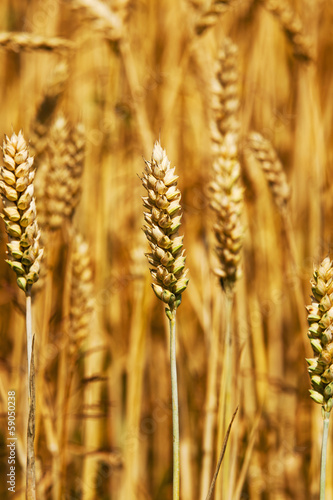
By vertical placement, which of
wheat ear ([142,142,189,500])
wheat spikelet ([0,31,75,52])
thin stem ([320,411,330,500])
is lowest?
thin stem ([320,411,330,500])

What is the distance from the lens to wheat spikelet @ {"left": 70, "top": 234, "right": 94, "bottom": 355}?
0.77 meters

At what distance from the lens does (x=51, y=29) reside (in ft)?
4.51

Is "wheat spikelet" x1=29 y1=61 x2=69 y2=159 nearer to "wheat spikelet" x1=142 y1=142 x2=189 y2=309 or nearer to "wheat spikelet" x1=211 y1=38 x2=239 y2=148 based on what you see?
"wheat spikelet" x1=211 y1=38 x2=239 y2=148

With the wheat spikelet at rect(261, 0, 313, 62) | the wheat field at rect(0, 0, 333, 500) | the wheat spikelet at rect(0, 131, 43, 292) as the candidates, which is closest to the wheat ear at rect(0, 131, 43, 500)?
the wheat spikelet at rect(0, 131, 43, 292)

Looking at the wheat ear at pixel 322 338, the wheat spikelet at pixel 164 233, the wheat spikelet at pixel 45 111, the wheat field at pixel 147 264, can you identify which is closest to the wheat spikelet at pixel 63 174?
the wheat field at pixel 147 264

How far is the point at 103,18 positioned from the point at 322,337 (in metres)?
0.78

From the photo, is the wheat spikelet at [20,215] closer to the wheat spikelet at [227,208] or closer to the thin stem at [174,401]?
the thin stem at [174,401]

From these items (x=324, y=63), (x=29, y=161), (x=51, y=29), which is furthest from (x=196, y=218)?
(x=29, y=161)

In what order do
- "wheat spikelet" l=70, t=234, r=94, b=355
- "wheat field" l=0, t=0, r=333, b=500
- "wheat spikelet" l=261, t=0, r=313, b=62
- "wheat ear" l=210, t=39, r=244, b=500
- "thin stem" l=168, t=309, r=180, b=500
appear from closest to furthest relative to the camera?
"thin stem" l=168, t=309, r=180, b=500 → "wheat ear" l=210, t=39, r=244, b=500 → "wheat spikelet" l=70, t=234, r=94, b=355 → "wheat field" l=0, t=0, r=333, b=500 → "wheat spikelet" l=261, t=0, r=313, b=62

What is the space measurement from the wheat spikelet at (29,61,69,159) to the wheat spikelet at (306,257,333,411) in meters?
0.65

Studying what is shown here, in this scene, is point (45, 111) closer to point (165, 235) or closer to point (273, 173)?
point (273, 173)

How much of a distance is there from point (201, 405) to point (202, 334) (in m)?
0.24

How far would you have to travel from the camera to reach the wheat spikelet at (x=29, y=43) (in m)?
0.95

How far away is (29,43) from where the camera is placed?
0.96 metres
